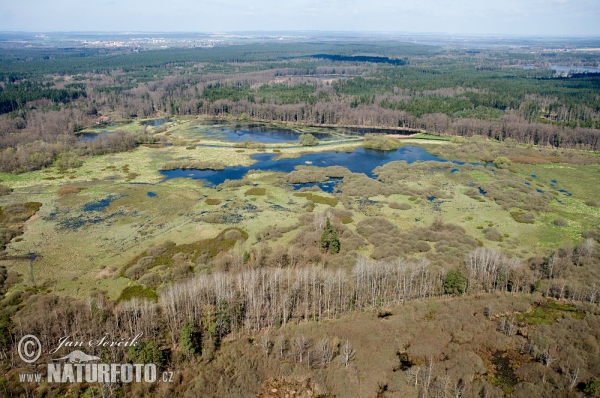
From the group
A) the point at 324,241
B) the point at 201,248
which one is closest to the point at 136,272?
the point at 201,248

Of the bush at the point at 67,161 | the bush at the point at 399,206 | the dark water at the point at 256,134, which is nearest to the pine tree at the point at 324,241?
the bush at the point at 399,206

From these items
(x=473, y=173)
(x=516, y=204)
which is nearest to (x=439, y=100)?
(x=473, y=173)

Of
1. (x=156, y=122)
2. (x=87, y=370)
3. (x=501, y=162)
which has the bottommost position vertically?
(x=87, y=370)

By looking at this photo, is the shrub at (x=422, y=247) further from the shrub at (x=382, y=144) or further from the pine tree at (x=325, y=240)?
the shrub at (x=382, y=144)

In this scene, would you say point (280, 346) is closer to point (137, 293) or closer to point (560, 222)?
point (137, 293)

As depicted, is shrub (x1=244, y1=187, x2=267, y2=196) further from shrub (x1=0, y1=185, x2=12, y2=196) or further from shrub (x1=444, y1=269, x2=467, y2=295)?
shrub (x1=0, y1=185, x2=12, y2=196)

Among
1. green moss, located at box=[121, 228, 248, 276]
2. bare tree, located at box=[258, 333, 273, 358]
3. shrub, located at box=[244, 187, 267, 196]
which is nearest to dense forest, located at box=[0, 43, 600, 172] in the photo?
shrub, located at box=[244, 187, 267, 196]
